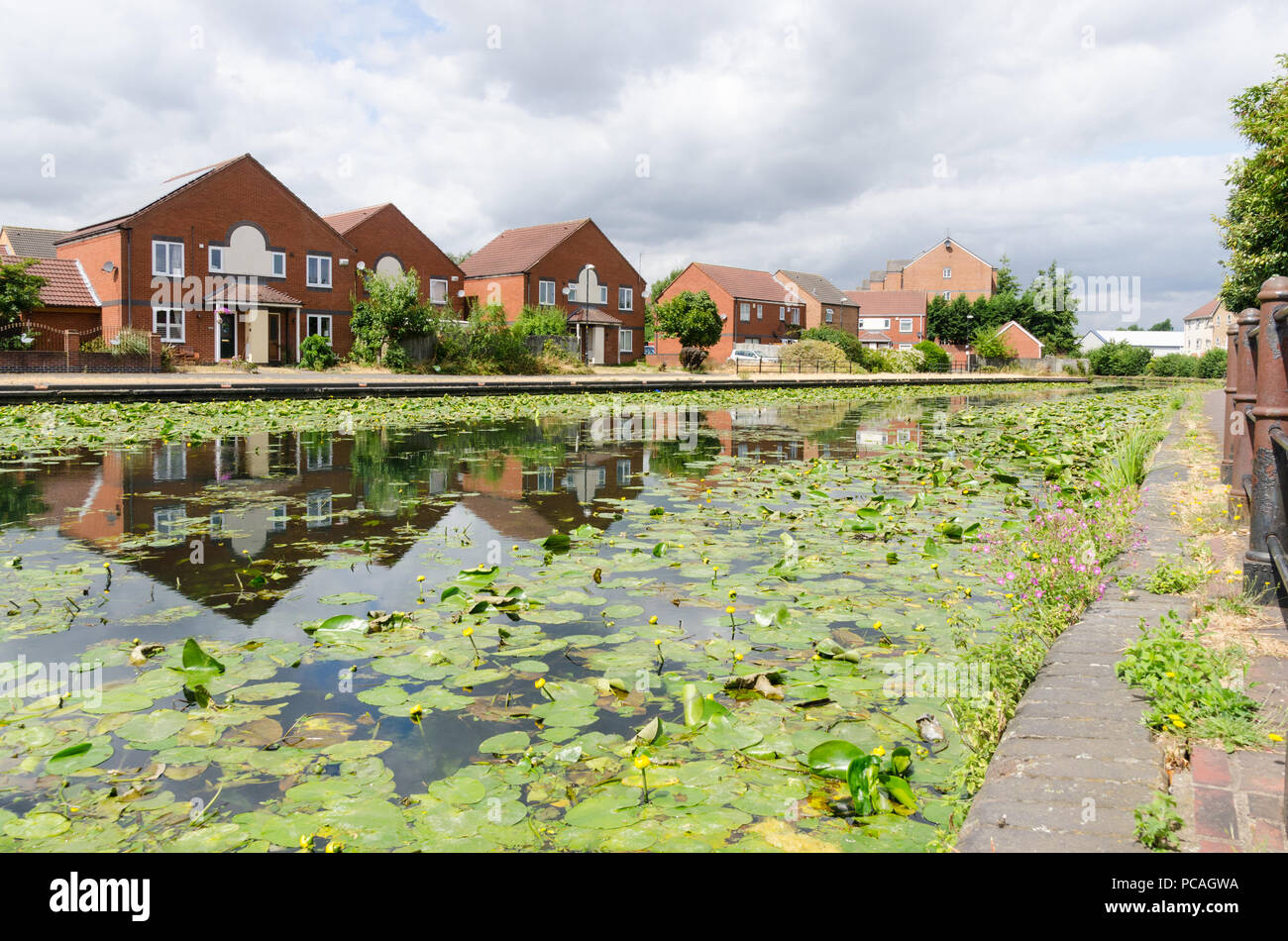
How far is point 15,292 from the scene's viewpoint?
92.9 ft

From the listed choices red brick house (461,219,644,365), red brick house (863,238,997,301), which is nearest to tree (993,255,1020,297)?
red brick house (863,238,997,301)

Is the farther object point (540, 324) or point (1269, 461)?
point (540, 324)

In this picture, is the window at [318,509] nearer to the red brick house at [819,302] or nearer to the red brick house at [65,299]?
the red brick house at [65,299]

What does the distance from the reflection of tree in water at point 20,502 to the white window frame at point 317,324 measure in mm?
31610

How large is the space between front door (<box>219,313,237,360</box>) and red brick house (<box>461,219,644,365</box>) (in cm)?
1449

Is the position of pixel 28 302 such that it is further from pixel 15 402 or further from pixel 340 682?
pixel 340 682

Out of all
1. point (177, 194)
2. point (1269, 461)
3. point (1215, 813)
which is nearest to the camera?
point (1215, 813)

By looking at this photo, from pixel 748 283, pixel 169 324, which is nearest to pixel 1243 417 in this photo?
pixel 169 324

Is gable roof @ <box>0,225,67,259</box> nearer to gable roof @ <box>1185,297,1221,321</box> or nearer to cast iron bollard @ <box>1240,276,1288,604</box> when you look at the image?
cast iron bollard @ <box>1240,276,1288,604</box>

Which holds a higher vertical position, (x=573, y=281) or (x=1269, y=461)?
(x=573, y=281)

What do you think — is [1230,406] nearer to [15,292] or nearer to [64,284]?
[15,292]

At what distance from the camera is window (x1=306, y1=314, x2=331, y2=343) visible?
38.2 metres

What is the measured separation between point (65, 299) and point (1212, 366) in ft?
250
